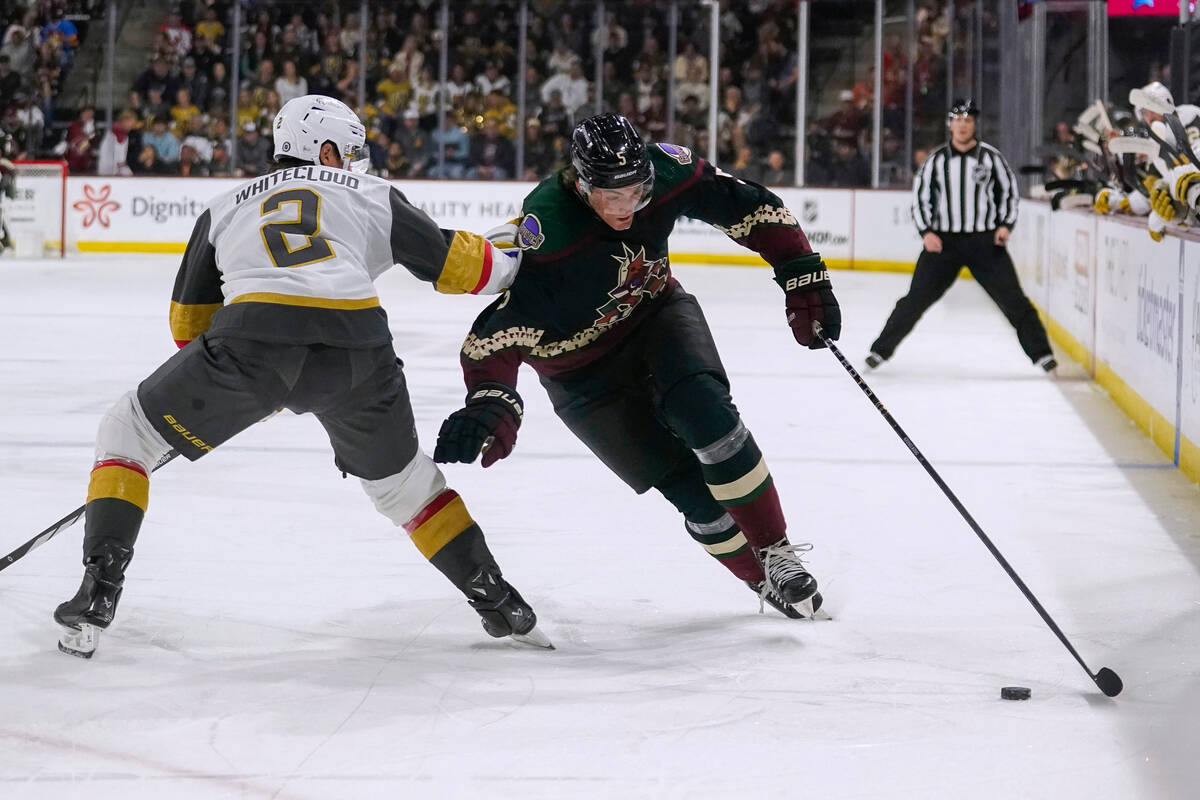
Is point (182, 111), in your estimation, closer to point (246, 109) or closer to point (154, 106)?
point (154, 106)

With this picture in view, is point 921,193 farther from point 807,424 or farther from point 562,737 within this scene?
point 562,737

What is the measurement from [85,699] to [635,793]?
1.03 m

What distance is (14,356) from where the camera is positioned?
7.81m

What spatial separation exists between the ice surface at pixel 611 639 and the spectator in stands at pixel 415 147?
9.72 metres

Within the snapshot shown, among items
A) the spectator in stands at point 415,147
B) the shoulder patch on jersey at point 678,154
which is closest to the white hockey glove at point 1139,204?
the shoulder patch on jersey at point 678,154

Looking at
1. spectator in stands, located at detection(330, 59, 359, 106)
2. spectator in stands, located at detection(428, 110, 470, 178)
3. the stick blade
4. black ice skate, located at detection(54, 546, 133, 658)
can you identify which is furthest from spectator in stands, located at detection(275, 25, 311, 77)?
the stick blade

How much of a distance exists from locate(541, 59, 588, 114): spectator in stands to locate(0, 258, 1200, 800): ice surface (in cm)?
1034

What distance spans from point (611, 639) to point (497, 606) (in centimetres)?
28

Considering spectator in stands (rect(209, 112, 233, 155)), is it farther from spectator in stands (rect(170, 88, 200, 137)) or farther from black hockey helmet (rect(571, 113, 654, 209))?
black hockey helmet (rect(571, 113, 654, 209))

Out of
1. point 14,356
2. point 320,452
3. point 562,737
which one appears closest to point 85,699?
point 562,737

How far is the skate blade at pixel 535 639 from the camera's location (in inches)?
123

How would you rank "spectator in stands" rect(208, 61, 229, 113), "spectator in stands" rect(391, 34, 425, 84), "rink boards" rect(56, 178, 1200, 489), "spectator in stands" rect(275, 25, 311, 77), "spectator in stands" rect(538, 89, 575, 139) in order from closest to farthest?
"rink boards" rect(56, 178, 1200, 489)
"spectator in stands" rect(538, 89, 575, 139)
"spectator in stands" rect(208, 61, 229, 113)
"spectator in stands" rect(391, 34, 425, 84)
"spectator in stands" rect(275, 25, 311, 77)

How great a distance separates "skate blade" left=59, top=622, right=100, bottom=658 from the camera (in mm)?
2971

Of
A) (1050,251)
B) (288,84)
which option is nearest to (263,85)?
(288,84)
